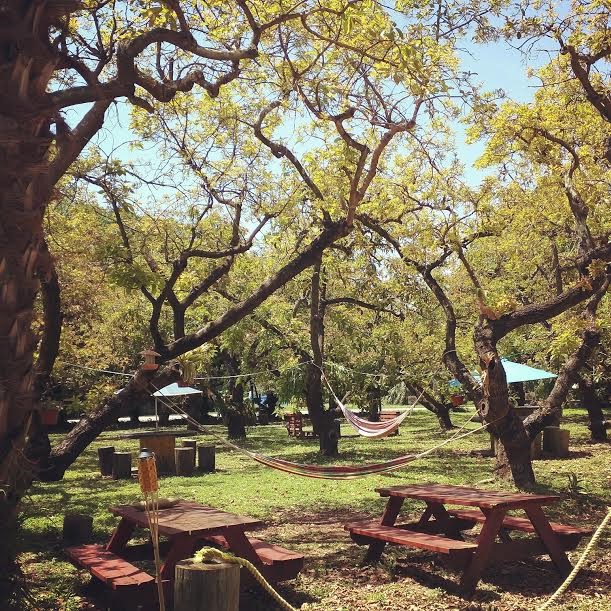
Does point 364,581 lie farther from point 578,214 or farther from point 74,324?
point 74,324

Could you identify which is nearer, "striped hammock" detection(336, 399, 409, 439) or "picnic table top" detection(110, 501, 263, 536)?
"picnic table top" detection(110, 501, 263, 536)

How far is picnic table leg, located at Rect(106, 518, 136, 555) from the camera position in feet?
17.1

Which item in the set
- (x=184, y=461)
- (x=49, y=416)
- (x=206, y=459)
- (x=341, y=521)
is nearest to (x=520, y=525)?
(x=341, y=521)

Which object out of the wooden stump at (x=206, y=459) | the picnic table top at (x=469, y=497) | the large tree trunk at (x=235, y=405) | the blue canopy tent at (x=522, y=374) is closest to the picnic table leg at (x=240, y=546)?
the picnic table top at (x=469, y=497)

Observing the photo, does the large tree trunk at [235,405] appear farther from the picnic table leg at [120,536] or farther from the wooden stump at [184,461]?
the picnic table leg at [120,536]

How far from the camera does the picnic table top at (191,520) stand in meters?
4.33

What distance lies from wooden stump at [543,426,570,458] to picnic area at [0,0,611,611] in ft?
0.14

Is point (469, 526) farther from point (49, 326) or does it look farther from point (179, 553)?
point (49, 326)

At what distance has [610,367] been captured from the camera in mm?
16484

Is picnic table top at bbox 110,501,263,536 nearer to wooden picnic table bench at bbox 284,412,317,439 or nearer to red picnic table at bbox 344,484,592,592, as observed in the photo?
red picnic table at bbox 344,484,592,592

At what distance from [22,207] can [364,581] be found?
3694 mm

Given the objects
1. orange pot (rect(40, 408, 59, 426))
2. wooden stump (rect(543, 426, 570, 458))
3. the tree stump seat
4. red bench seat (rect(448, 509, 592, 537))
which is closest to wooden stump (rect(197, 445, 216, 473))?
orange pot (rect(40, 408, 59, 426))

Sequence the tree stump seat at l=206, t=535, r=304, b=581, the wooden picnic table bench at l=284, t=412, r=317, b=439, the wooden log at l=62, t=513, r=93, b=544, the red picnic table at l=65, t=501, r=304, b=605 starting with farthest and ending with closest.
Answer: the wooden picnic table bench at l=284, t=412, r=317, b=439, the wooden log at l=62, t=513, r=93, b=544, the tree stump seat at l=206, t=535, r=304, b=581, the red picnic table at l=65, t=501, r=304, b=605

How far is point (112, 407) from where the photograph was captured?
820cm
